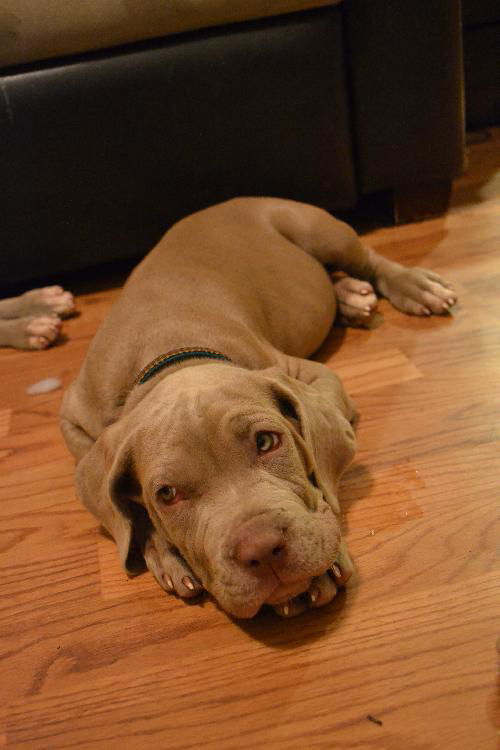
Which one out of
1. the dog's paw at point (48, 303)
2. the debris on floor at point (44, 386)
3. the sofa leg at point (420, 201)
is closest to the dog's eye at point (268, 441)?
the debris on floor at point (44, 386)

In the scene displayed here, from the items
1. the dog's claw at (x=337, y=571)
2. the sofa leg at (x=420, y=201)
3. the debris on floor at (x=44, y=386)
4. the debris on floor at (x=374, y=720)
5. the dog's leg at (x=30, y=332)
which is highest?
the dog's claw at (x=337, y=571)

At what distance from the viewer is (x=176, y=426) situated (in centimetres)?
178

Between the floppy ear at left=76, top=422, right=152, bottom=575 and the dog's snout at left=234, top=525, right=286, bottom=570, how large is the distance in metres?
A: 0.44

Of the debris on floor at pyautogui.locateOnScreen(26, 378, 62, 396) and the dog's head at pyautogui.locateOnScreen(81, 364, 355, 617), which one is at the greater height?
the dog's head at pyautogui.locateOnScreen(81, 364, 355, 617)

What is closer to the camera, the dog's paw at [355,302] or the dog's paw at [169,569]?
the dog's paw at [169,569]

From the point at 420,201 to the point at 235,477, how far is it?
261cm

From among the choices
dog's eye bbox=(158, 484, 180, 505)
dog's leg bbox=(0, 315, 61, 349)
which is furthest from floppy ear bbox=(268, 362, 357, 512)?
dog's leg bbox=(0, 315, 61, 349)

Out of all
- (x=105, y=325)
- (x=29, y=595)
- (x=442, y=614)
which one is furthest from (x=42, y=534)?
(x=442, y=614)

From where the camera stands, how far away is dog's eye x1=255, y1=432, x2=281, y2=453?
1.80 meters

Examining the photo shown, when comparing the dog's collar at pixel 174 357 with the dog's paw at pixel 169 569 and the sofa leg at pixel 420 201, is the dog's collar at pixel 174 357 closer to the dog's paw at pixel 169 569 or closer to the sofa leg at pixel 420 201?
the dog's paw at pixel 169 569

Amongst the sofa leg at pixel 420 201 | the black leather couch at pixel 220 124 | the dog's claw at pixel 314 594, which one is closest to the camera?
the dog's claw at pixel 314 594

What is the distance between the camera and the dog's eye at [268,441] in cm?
180

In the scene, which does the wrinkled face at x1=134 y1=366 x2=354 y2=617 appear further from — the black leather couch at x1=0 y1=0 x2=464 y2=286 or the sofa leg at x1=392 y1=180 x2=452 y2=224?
the sofa leg at x1=392 y1=180 x2=452 y2=224

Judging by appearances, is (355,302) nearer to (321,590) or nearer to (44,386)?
(44,386)
